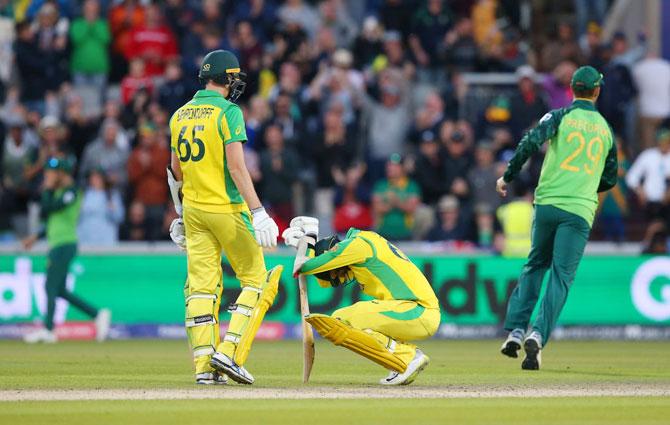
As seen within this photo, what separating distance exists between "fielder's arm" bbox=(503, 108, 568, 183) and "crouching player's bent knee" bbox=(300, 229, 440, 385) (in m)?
1.74

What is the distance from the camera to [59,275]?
17516mm

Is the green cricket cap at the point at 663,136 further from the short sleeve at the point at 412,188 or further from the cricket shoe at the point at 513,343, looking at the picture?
the cricket shoe at the point at 513,343

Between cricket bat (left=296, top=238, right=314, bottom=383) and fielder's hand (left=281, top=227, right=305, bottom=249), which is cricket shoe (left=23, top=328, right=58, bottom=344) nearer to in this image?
cricket bat (left=296, top=238, right=314, bottom=383)

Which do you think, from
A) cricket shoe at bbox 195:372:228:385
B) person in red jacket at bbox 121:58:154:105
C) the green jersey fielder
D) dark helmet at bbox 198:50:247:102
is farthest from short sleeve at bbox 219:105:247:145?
person in red jacket at bbox 121:58:154:105

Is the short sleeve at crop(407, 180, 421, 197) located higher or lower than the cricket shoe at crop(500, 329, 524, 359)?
higher

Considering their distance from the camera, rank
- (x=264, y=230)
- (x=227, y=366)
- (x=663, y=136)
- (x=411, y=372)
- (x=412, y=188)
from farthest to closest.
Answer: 1. (x=663, y=136)
2. (x=412, y=188)
3. (x=411, y=372)
4. (x=264, y=230)
5. (x=227, y=366)

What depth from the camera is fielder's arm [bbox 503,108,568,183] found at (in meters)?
12.2

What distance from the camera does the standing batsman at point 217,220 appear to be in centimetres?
1054

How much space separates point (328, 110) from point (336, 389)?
12.1m

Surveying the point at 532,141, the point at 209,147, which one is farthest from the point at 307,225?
the point at 532,141

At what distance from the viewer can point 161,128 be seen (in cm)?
2150

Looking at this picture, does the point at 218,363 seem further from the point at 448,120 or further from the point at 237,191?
the point at 448,120

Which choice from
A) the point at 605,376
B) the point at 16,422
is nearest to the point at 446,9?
the point at 605,376

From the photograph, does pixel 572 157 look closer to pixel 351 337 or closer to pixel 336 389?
pixel 351 337
